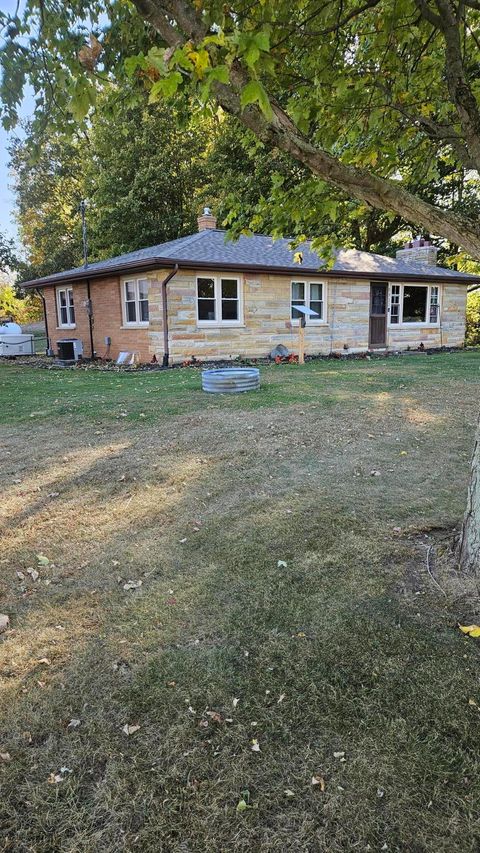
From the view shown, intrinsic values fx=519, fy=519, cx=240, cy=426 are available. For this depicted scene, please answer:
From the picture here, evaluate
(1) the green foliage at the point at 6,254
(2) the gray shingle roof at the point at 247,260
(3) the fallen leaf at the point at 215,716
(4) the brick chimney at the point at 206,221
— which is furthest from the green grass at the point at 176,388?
(1) the green foliage at the point at 6,254

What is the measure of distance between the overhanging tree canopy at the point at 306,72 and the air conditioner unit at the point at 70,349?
13292 millimetres

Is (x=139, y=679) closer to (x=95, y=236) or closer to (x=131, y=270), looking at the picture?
(x=131, y=270)

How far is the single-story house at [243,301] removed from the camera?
13922mm

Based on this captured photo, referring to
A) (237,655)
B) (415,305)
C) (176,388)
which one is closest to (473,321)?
(415,305)

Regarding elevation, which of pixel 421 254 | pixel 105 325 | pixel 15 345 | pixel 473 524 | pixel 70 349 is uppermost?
pixel 421 254

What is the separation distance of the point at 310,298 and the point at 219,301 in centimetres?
343

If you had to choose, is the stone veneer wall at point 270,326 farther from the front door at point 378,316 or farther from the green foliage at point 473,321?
the green foliage at point 473,321

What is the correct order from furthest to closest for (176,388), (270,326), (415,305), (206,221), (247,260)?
(415,305) < (206,221) < (270,326) < (247,260) < (176,388)

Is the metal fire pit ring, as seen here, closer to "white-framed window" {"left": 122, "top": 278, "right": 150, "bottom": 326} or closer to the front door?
"white-framed window" {"left": 122, "top": 278, "right": 150, "bottom": 326}

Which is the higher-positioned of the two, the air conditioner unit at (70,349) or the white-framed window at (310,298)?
the white-framed window at (310,298)

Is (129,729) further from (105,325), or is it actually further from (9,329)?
(9,329)

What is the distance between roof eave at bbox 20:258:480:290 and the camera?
13219 mm

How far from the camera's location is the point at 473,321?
83.7 feet

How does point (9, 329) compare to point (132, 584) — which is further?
point (9, 329)
